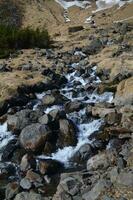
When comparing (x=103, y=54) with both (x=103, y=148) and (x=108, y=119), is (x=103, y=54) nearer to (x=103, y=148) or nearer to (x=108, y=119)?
(x=108, y=119)

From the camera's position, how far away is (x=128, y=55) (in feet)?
149

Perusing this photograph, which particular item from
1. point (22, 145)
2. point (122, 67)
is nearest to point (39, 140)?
point (22, 145)

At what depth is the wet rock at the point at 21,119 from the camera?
1220 inches

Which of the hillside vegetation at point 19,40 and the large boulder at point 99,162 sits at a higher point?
the hillside vegetation at point 19,40

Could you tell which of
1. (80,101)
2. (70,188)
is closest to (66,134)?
(80,101)

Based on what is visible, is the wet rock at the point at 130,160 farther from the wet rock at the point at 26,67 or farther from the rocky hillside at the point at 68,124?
the wet rock at the point at 26,67

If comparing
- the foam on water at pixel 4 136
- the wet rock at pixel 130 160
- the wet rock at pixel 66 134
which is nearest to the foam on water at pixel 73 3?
the foam on water at pixel 4 136

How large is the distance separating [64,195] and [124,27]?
147ft

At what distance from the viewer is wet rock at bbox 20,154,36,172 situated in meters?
26.4

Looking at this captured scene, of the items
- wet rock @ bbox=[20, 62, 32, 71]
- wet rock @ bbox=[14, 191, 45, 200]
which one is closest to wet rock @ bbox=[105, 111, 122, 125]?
wet rock @ bbox=[14, 191, 45, 200]

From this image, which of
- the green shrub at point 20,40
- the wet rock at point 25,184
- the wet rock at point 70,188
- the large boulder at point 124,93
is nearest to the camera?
the wet rock at point 70,188

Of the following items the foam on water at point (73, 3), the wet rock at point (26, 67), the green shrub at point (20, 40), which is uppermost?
the foam on water at point (73, 3)

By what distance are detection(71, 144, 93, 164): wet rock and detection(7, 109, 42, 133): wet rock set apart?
488cm

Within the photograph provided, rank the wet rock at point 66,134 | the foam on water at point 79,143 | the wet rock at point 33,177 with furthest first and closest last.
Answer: the wet rock at point 66,134, the foam on water at point 79,143, the wet rock at point 33,177
